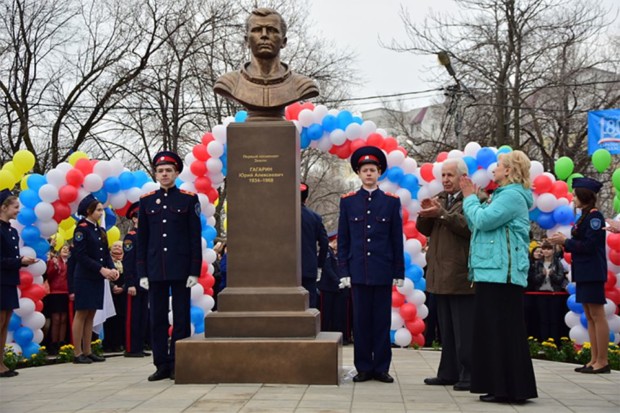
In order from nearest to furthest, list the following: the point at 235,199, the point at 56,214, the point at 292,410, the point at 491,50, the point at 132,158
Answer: the point at 292,410 < the point at 235,199 < the point at 56,214 < the point at 491,50 < the point at 132,158

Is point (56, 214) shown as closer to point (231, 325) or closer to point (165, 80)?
point (231, 325)

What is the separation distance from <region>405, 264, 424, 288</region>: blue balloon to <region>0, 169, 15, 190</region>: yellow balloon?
5895 mm

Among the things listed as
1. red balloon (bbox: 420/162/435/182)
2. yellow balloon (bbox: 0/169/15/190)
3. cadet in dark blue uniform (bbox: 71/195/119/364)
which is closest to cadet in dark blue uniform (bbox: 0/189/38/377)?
cadet in dark blue uniform (bbox: 71/195/119/364)

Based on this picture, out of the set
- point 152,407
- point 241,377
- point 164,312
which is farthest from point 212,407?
point 164,312

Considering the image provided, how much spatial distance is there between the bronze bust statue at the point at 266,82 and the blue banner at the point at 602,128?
10270 millimetres

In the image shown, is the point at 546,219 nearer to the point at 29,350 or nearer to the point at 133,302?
the point at 133,302

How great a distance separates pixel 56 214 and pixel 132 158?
15.0 metres

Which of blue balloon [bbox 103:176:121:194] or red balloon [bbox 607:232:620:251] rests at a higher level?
blue balloon [bbox 103:176:121:194]

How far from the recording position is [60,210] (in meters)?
12.0

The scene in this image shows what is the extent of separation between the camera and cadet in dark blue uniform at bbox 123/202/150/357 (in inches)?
457

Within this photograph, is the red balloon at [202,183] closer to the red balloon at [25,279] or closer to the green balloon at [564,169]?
the red balloon at [25,279]

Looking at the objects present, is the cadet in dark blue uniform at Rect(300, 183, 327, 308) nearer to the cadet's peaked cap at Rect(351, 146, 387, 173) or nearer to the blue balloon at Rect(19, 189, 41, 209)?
the cadet's peaked cap at Rect(351, 146, 387, 173)

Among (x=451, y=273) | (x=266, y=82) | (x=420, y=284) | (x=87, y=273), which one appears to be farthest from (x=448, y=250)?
(x=420, y=284)

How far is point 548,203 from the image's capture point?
1255 cm
